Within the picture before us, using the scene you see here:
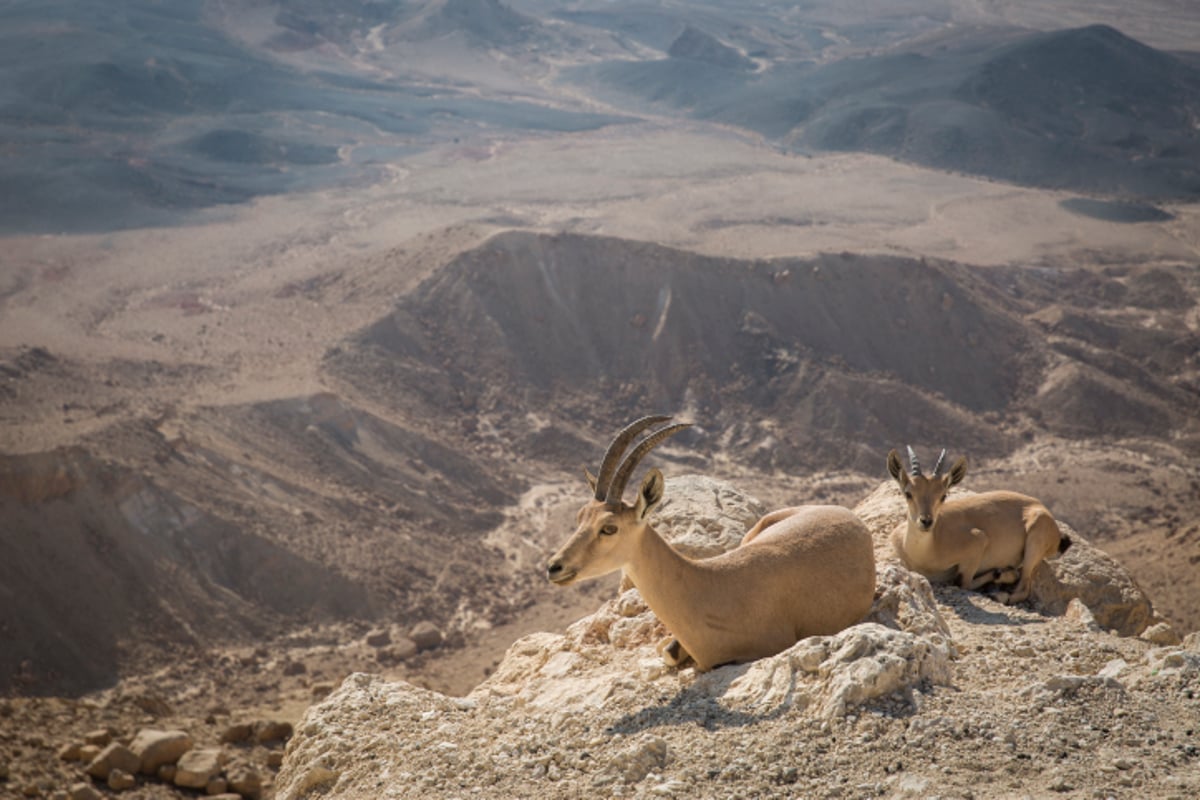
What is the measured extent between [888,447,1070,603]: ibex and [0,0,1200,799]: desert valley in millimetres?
381

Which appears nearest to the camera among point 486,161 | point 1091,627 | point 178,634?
point 1091,627

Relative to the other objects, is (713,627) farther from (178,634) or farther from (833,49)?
(833,49)

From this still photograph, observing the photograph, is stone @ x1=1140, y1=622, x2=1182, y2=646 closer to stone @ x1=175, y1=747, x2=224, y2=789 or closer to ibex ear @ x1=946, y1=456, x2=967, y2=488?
ibex ear @ x1=946, y1=456, x2=967, y2=488

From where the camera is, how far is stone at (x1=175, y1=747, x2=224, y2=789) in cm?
1727

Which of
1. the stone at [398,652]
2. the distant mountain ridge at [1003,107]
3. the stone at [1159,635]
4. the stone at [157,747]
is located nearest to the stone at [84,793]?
the stone at [157,747]

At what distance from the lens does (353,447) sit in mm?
34219

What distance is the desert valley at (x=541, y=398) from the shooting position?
6.98 m

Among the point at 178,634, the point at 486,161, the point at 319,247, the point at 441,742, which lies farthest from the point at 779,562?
the point at 486,161

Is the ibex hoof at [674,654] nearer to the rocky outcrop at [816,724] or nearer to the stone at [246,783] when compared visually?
the rocky outcrop at [816,724]

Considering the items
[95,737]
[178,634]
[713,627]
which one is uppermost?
[713,627]

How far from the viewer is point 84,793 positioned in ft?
52.2

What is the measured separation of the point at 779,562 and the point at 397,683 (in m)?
3.25

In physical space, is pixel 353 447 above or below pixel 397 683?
below

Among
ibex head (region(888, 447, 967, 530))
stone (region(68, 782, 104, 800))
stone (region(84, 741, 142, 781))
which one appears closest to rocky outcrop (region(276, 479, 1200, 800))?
ibex head (region(888, 447, 967, 530))
